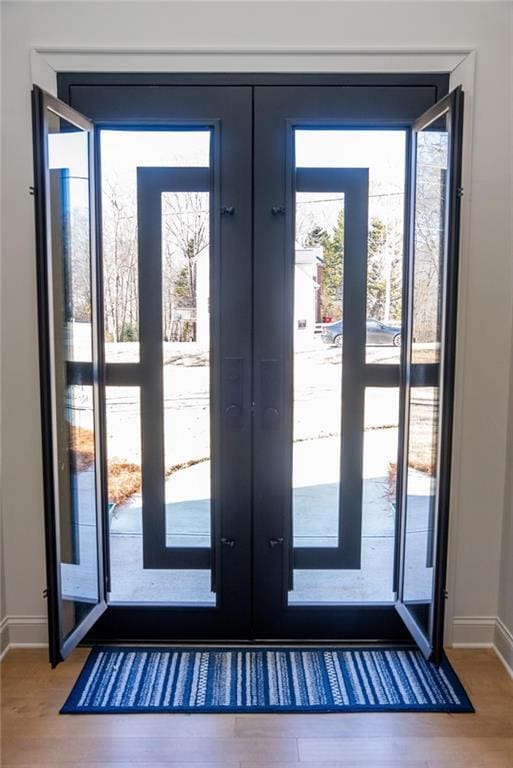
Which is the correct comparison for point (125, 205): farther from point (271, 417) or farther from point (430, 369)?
point (430, 369)

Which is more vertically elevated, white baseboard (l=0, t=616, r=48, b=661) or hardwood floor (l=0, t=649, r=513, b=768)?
white baseboard (l=0, t=616, r=48, b=661)

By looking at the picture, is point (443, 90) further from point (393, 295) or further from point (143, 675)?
point (143, 675)

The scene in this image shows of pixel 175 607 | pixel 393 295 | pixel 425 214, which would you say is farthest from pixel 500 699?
pixel 425 214

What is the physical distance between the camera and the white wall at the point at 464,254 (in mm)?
2371

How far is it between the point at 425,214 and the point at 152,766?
2.14 m

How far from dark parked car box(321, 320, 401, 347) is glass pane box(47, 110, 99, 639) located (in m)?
0.96

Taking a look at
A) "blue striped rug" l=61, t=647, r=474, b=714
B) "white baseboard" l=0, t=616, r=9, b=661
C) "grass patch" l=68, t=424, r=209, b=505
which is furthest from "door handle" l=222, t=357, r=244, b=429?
"white baseboard" l=0, t=616, r=9, b=661

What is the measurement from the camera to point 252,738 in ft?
6.96

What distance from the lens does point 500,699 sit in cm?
232

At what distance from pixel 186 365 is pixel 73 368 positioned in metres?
0.45

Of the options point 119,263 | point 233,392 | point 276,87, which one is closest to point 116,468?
point 233,392

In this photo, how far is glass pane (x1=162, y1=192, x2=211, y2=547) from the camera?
8.25ft

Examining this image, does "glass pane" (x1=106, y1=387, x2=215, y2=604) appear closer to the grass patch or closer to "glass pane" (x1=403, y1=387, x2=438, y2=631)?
the grass patch

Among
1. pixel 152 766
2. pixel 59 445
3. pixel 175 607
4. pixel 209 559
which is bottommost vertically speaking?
pixel 152 766
